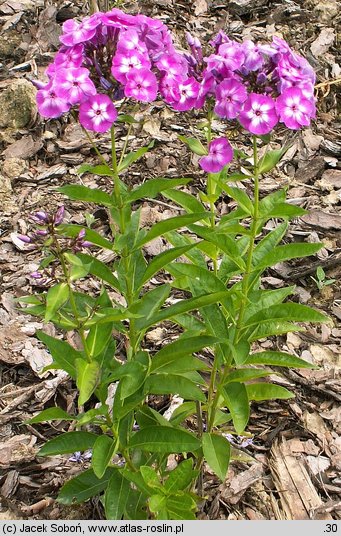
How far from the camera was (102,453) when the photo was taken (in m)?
2.80

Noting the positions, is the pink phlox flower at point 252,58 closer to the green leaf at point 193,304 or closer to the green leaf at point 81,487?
the green leaf at point 193,304

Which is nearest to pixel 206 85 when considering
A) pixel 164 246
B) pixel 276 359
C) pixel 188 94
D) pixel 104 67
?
pixel 188 94

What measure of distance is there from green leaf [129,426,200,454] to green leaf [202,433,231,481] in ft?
0.33

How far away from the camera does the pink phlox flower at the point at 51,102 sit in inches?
101

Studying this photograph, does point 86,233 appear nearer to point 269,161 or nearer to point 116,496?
point 269,161

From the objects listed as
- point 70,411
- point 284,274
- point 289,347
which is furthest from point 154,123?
point 70,411

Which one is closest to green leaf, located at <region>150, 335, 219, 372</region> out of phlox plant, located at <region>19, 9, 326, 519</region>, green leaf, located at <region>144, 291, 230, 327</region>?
phlox plant, located at <region>19, 9, 326, 519</region>

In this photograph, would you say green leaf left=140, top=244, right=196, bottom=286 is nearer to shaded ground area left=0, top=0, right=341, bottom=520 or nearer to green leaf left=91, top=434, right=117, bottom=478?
green leaf left=91, top=434, right=117, bottom=478

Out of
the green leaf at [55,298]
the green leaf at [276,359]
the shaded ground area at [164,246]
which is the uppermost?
the green leaf at [55,298]

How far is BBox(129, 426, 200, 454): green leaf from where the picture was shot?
286 centimetres

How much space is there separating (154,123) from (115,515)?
357 cm

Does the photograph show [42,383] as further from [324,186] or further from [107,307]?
[324,186]

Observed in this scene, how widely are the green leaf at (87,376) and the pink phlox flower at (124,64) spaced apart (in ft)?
3.48

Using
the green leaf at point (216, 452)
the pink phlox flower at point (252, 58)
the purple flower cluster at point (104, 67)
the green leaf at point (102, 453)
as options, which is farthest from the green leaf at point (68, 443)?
the pink phlox flower at point (252, 58)
